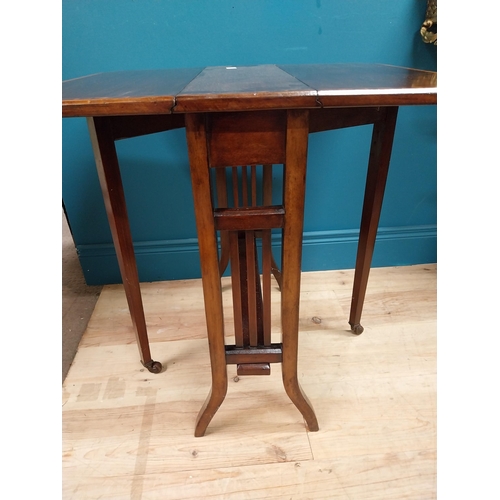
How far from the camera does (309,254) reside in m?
1.60

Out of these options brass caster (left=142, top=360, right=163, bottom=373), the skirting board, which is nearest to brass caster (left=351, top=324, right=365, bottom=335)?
the skirting board

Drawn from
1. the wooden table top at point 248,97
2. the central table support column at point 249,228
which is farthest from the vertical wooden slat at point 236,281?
the wooden table top at point 248,97

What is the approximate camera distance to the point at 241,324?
854 millimetres

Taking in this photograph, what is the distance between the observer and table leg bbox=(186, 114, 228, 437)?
0.63 metres

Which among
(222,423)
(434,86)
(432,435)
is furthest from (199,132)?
(432,435)

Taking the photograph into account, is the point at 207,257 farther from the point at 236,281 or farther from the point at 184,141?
the point at 184,141

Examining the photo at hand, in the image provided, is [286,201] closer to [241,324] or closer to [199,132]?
[199,132]

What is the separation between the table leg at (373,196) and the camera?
96cm

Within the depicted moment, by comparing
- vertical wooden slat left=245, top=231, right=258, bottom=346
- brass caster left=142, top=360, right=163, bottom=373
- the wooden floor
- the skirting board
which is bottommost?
the wooden floor

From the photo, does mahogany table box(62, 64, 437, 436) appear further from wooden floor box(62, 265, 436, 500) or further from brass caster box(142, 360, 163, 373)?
brass caster box(142, 360, 163, 373)

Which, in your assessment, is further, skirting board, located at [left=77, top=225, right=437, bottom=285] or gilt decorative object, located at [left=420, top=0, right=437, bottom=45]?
skirting board, located at [left=77, top=225, right=437, bottom=285]

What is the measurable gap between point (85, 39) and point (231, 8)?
461 mm

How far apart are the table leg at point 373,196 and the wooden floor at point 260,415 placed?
0.15 metres

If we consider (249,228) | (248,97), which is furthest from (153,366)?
(248,97)
